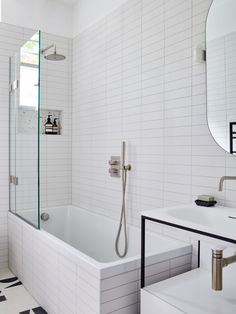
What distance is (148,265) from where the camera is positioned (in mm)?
1891

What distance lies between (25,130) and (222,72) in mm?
1947

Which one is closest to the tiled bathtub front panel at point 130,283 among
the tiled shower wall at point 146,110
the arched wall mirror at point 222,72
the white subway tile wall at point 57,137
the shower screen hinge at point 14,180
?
the tiled shower wall at point 146,110

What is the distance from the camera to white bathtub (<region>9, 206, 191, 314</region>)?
69.0 inches

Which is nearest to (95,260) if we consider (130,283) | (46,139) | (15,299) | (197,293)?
(130,283)

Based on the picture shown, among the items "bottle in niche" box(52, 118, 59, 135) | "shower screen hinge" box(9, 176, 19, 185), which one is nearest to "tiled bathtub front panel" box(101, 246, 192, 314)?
"shower screen hinge" box(9, 176, 19, 185)

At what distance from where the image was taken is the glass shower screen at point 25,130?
8.73 feet

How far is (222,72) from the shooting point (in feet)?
6.40

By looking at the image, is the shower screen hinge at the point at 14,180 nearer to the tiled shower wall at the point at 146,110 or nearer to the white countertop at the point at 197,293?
the tiled shower wall at the point at 146,110

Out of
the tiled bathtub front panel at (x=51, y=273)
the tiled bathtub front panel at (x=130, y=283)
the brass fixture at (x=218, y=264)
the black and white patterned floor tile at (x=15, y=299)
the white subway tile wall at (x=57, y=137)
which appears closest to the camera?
the brass fixture at (x=218, y=264)

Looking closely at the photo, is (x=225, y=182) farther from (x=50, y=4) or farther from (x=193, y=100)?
(x=50, y=4)

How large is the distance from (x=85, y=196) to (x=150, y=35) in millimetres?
1893

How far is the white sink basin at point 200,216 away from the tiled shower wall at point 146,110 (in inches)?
6.7

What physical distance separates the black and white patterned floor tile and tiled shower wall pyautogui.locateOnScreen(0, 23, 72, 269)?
1.38 ft

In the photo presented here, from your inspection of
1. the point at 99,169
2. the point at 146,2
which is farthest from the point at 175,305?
the point at 146,2
